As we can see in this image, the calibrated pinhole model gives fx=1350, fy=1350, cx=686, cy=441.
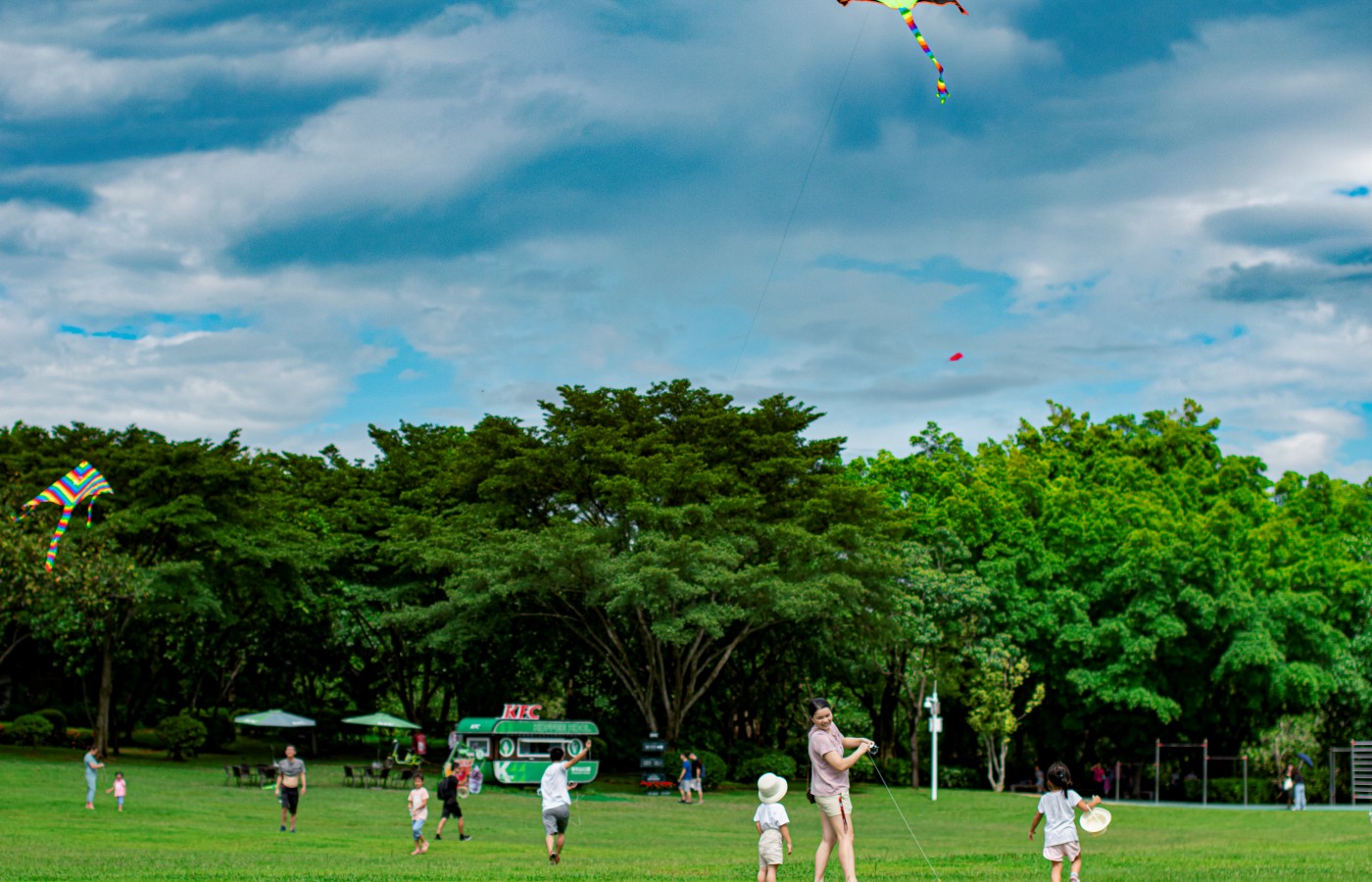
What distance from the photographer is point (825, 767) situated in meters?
10.6

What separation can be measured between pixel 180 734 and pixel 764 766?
61.4 feet

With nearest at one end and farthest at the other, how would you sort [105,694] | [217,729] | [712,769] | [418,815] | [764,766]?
1. [418,815]
2. [105,694]
3. [712,769]
4. [764,766]
5. [217,729]

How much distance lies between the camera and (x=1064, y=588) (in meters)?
45.0

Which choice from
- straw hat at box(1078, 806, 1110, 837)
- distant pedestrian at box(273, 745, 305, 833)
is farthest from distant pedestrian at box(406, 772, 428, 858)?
straw hat at box(1078, 806, 1110, 837)

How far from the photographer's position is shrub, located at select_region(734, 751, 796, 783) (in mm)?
41406

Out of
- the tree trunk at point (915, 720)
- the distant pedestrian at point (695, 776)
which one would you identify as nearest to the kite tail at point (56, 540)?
the distant pedestrian at point (695, 776)

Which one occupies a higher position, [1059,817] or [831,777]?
[831,777]

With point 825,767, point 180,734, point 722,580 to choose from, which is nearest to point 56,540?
point 180,734

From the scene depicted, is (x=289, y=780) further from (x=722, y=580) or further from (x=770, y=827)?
(x=722, y=580)

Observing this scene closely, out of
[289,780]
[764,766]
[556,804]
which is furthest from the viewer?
[764,766]

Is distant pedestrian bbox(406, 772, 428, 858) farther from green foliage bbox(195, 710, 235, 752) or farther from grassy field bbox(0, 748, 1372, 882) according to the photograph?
green foliage bbox(195, 710, 235, 752)

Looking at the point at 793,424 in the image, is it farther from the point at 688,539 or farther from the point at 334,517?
the point at 334,517

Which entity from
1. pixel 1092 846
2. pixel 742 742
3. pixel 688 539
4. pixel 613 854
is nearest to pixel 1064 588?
pixel 742 742

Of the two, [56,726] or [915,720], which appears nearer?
[56,726]
